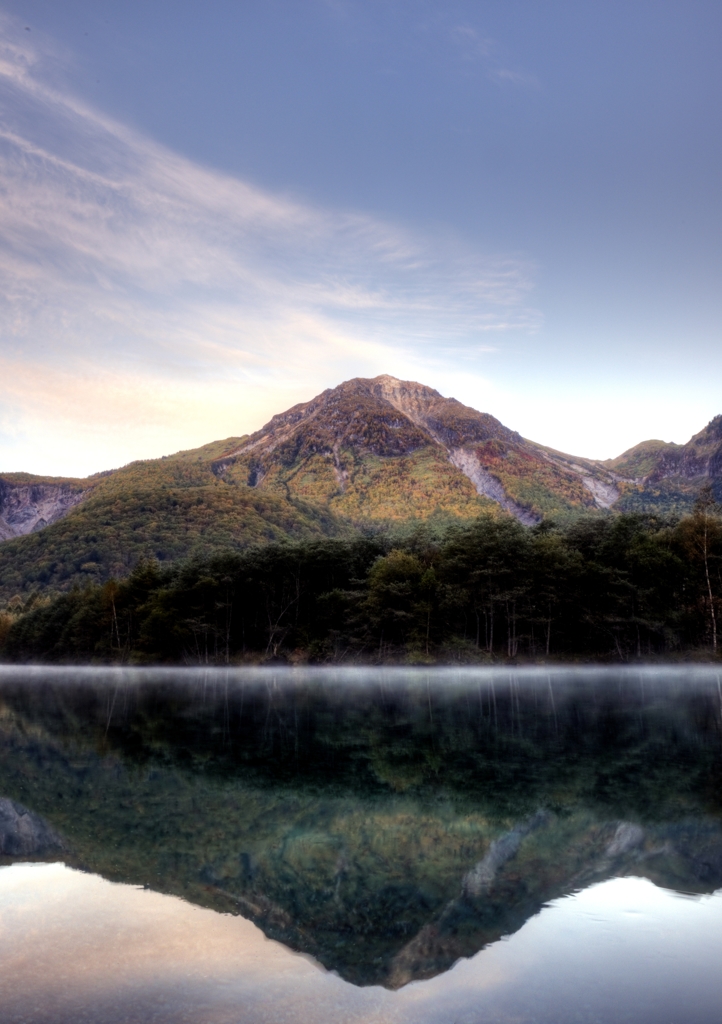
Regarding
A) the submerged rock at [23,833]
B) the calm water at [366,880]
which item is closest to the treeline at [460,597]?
the calm water at [366,880]

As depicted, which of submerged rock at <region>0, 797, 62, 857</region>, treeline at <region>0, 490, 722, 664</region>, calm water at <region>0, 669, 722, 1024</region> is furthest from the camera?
treeline at <region>0, 490, 722, 664</region>

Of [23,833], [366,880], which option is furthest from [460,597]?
[366,880]

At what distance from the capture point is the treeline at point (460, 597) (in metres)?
A: 72.6

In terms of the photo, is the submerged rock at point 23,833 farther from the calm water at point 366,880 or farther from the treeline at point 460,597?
the treeline at point 460,597

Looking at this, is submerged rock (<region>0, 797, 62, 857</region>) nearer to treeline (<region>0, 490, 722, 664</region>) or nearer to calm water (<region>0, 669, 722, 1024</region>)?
calm water (<region>0, 669, 722, 1024</region>)

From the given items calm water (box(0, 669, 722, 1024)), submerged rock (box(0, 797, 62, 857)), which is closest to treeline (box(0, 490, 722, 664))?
calm water (box(0, 669, 722, 1024))

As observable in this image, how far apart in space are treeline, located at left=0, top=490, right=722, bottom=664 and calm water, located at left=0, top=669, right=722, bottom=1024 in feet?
163

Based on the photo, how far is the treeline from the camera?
7256cm

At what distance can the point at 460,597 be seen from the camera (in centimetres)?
7331

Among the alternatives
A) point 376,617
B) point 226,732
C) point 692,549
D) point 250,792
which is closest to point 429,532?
point 376,617

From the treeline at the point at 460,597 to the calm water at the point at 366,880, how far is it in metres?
49.6

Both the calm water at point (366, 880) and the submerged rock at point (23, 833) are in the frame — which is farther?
the submerged rock at point (23, 833)

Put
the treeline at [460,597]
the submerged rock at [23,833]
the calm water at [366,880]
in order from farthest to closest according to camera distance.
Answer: the treeline at [460,597]
the submerged rock at [23,833]
the calm water at [366,880]

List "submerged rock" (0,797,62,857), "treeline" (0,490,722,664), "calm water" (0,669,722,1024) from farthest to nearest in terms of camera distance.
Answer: "treeline" (0,490,722,664) < "submerged rock" (0,797,62,857) < "calm water" (0,669,722,1024)
